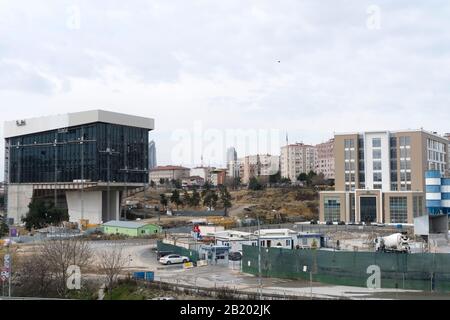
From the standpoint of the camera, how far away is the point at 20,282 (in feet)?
57.1

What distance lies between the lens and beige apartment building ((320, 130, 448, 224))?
44.8 meters

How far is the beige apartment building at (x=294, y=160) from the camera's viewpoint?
8794 centimetres

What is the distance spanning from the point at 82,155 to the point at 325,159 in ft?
200

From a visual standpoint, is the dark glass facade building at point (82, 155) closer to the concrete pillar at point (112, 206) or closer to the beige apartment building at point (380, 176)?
the concrete pillar at point (112, 206)

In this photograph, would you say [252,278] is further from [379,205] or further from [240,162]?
[240,162]

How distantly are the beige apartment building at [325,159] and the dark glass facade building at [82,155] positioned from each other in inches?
2099

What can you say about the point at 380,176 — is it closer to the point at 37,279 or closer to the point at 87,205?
the point at 87,205

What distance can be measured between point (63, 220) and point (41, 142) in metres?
7.97

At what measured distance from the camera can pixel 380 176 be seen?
46719 mm

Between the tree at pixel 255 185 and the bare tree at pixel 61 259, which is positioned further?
the tree at pixel 255 185

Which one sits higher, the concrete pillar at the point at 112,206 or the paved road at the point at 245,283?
the concrete pillar at the point at 112,206

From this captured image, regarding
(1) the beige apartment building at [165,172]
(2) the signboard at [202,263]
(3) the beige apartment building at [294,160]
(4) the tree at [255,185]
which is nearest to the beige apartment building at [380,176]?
(4) the tree at [255,185]

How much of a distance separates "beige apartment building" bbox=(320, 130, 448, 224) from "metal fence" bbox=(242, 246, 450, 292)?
98.6ft
